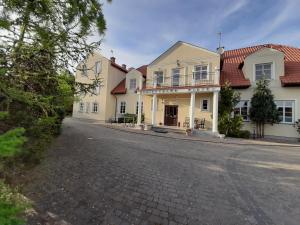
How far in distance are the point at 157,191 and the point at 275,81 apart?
15.1m

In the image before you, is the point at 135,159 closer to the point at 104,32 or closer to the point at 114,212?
the point at 114,212

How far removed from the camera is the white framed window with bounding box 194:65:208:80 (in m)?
17.2

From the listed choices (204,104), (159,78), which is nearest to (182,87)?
(204,104)

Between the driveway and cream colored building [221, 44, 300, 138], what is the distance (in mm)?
9249

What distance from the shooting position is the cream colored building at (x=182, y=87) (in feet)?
54.6

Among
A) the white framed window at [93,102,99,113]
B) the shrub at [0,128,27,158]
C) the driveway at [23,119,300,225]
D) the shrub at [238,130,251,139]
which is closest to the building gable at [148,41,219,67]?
the shrub at [238,130,251,139]

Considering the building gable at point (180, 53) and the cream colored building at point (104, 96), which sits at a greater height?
the building gable at point (180, 53)

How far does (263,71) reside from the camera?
15.5m

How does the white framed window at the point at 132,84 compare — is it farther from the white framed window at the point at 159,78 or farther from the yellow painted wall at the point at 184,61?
the white framed window at the point at 159,78

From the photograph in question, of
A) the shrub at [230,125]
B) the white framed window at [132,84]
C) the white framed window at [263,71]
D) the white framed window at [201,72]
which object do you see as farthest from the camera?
the white framed window at [132,84]

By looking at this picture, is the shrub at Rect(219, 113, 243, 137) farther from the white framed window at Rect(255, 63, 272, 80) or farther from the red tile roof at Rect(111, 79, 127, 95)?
the red tile roof at Rect(111, 79, 127, 95)

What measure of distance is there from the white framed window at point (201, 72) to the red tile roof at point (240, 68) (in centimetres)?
158

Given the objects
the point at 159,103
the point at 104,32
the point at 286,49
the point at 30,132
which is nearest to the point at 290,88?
the point at 286,49

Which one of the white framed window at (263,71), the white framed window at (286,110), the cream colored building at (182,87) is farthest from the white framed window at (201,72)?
the white framed window at (286,110)
